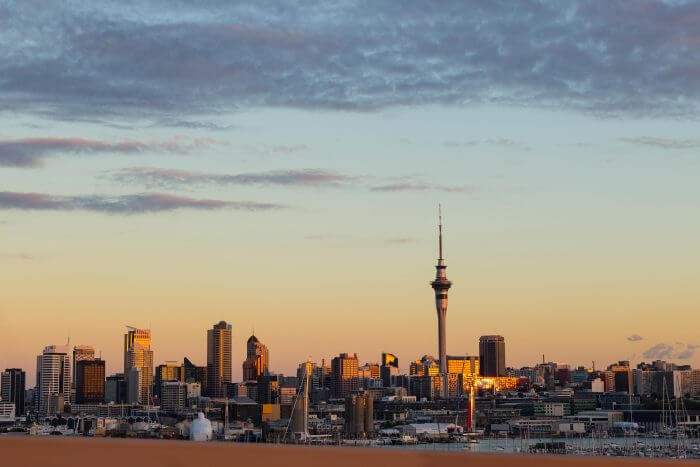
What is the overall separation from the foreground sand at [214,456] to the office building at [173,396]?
10443 centimetres

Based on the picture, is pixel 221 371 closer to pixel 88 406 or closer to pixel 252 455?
pixel 88 406

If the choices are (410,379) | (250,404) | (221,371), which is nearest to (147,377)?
(221,371)

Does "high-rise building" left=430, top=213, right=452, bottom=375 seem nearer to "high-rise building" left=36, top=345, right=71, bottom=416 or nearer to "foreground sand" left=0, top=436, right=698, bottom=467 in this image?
"high-rise building" left=36, top=345, right=71, bottom=416

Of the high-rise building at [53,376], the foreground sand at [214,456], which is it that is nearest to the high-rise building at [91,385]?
the high-rise building at [53,376]

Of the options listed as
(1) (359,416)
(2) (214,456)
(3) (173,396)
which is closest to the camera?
(2) (214,456)

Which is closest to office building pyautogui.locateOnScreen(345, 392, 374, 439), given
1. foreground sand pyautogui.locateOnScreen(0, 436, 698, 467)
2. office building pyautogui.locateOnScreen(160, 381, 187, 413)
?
office building pyautogui.locateOnScreen(160, 381, 187, 413)

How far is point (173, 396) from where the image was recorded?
4400 inches

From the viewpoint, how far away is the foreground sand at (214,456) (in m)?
4.49

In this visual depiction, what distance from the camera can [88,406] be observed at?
107m

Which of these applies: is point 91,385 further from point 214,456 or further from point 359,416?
point 214,456

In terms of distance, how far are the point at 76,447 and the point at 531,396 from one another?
124797 mm

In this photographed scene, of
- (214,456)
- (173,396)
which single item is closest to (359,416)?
(173,396)

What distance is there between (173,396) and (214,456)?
109m

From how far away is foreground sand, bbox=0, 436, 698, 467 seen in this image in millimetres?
4488
